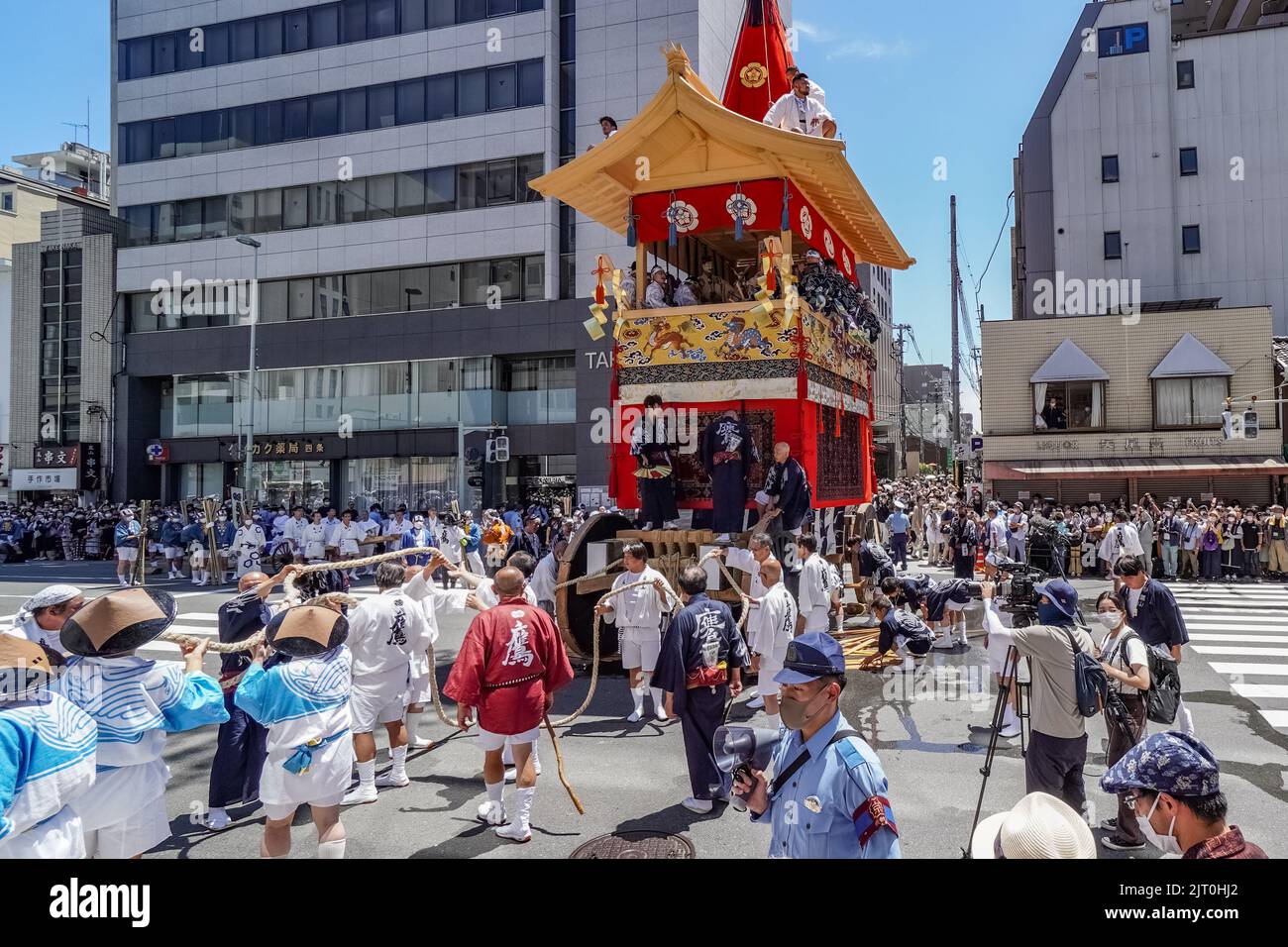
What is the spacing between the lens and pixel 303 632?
468 centimetres

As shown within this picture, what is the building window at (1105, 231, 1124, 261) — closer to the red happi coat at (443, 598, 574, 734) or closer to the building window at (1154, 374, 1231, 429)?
the building window at (1154, 374, 1231, 429)

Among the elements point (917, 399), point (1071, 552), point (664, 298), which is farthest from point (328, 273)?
point (917, 399)

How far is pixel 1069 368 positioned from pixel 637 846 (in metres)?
27.8

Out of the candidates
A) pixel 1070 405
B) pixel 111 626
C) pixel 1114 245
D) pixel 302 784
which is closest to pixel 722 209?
pixel 302 784

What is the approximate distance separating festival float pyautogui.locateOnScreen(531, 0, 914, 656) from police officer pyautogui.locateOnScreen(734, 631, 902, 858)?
22.6 feet

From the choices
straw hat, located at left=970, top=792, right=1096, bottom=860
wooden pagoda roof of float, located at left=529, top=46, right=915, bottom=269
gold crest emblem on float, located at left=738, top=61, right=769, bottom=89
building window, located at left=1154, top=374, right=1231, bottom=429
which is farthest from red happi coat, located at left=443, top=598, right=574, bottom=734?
building window, located at left=1154, top=374, right=1231, bottom=429

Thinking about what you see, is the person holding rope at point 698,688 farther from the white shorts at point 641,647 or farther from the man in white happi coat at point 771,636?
the white shorts at point 641,647

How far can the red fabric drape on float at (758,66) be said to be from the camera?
44.5 ft

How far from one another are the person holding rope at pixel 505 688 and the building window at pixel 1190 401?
28.3 m

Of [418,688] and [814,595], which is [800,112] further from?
[418,688]

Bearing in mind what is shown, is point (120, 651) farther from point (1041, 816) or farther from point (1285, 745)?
point (1285, 745)

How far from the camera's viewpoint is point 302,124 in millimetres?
33625

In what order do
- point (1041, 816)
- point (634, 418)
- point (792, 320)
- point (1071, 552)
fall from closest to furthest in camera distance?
point (1041, 816) < point (792, 320) < point (634, 418) < point (1071, 552)
